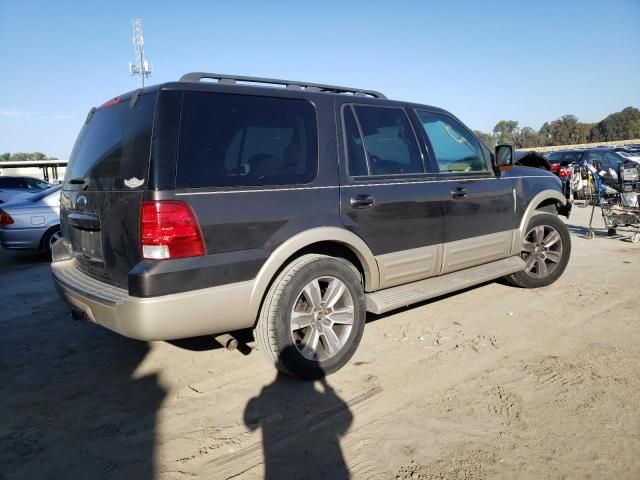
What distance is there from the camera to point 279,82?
3.50 meters

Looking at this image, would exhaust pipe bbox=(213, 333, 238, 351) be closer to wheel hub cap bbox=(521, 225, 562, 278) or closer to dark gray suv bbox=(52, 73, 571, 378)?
dark gray suv bbox=(52, 73, 571, 378)

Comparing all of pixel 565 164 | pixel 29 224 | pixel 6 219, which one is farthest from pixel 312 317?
pixel 565 164

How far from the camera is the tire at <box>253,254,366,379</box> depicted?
9.95 feet

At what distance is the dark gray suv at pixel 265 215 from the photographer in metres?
2.68

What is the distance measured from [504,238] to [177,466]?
3690 mm

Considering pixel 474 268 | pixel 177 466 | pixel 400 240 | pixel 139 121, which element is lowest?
pixel 177 466

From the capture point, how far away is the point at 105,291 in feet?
9.57

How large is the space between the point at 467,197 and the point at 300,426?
263 centimetres

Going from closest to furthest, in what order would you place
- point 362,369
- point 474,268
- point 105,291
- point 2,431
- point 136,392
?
point 2,431, point 105,291, point 136,392, point 362,369, point 474,268

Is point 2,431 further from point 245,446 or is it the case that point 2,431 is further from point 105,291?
point 245,446

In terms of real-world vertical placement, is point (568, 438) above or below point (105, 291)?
below

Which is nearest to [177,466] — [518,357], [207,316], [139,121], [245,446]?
[245,446]

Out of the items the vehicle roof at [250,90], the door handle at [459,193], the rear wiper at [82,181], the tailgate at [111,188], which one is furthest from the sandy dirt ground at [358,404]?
the vehicle roof at [250,90]

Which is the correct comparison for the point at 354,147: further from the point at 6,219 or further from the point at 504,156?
the point at 6,219
